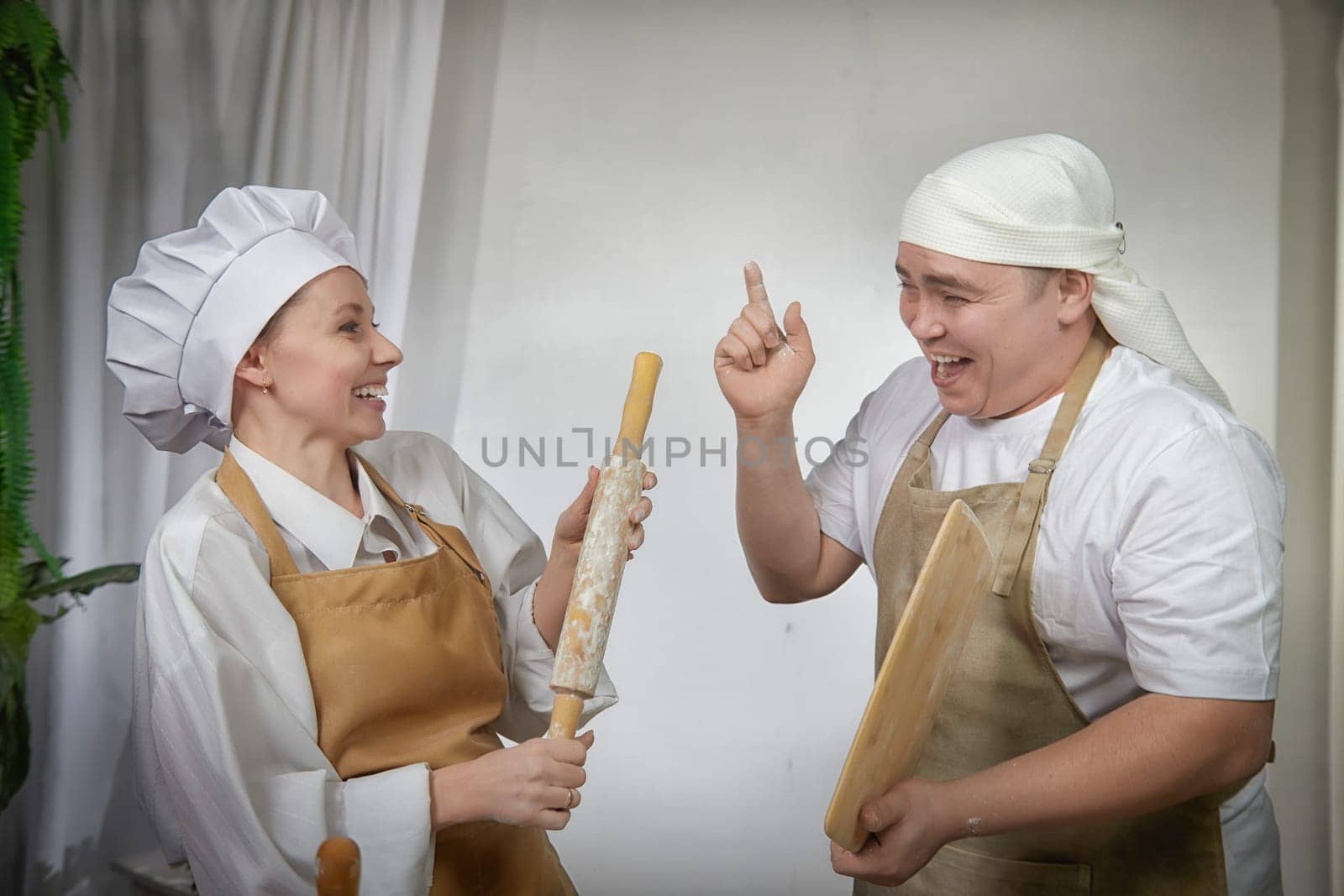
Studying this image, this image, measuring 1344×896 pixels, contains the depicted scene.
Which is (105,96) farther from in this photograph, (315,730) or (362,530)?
(315,730)

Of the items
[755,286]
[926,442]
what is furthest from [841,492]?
[755,286]

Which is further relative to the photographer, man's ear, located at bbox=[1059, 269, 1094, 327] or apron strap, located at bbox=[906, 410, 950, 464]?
apron strap, located at bbox=[906, 410, 950, 464]

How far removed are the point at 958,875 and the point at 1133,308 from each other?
2.94ft

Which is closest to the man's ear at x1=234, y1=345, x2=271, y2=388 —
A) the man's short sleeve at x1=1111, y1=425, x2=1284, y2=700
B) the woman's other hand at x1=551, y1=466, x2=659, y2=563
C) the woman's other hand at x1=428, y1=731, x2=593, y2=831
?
the woman's other hand at x1=551, y1=466, x2=659, y2=563

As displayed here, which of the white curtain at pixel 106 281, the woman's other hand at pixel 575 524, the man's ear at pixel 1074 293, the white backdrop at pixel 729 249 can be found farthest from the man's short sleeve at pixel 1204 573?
the white curtain at pixel 106 281

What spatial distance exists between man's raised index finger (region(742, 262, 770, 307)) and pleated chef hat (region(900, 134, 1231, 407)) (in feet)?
0.80

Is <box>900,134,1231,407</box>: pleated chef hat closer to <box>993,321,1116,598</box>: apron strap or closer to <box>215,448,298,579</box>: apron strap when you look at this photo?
<box>993,321,1116,598</box>: apron strap

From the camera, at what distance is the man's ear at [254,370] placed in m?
1.67

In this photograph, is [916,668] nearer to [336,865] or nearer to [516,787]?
[516,787]

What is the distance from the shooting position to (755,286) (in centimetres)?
177

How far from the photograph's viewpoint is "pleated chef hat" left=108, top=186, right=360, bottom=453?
166 centimetres

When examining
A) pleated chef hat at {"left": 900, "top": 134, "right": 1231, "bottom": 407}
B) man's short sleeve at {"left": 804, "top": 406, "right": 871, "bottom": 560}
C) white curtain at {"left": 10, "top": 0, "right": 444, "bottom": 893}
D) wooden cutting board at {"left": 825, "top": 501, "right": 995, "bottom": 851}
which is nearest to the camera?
wooden cutting board at {"left": 825, "top": 501, "right": 995, "bottom": 851}

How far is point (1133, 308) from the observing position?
5.78 feet

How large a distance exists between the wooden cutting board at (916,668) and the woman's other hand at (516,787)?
1.09 ft
